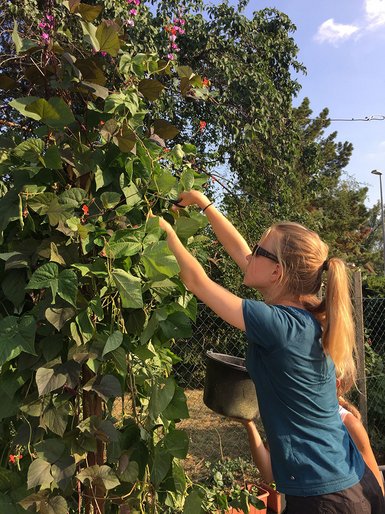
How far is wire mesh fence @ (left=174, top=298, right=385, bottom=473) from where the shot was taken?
4850mm

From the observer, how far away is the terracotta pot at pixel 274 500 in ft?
11.0

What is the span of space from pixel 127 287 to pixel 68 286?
0.13m

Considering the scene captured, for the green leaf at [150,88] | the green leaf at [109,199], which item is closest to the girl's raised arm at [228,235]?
the green leaf at [150,88]

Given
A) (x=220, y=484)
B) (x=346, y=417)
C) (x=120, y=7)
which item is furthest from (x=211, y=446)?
(x=120, y=7)

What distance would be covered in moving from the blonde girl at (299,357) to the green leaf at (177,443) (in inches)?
11.6

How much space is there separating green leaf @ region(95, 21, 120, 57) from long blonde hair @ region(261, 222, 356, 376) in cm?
71

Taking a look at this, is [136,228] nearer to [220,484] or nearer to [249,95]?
[220,484]

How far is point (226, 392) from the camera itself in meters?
2.11

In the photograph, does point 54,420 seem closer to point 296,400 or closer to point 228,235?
point 296,400

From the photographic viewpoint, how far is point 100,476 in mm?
1154

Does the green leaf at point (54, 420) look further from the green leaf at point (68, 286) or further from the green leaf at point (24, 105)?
the green leaf at point (24, 105)

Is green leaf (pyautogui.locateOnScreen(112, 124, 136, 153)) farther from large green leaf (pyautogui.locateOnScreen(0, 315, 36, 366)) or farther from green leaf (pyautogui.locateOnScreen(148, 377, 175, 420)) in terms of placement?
green leaf (pyautogui.locateOnScreen(148, 377, 175, 420))

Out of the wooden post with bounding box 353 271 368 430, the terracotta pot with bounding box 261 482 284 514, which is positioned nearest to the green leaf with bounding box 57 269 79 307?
the terracotta pot with bounding box 261 482 284 514

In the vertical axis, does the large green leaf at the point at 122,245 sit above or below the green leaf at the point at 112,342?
above
